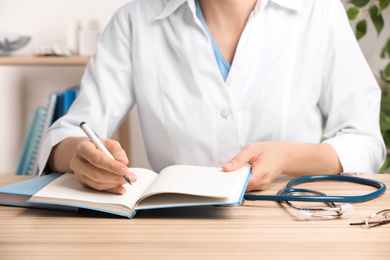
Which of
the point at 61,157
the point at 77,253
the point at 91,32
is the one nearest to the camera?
the point at 77,253

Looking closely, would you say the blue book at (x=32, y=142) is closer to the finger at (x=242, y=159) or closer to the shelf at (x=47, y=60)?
the shelf at (x=47, y=60)

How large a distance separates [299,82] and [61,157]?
2.16 feet

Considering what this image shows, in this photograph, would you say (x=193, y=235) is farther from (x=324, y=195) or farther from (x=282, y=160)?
(x=282, y=160)

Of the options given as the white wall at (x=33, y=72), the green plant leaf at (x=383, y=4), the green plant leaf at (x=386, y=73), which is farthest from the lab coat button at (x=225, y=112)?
the white wall at (x=33, y=72)

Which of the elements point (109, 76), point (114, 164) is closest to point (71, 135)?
point (109, 76)

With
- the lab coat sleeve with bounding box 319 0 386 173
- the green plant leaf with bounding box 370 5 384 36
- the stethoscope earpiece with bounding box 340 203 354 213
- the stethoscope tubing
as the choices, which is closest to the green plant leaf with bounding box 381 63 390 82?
the green plant leaf with bounding box 370 5 384 36

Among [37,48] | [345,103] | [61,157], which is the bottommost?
[37,48]

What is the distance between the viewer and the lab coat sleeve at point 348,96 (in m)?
1.35

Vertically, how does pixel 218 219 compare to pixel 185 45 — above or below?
below

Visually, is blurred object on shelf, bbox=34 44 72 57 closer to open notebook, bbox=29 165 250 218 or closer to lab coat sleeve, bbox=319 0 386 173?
lab coat sleeve, bbox=319 0 386 173

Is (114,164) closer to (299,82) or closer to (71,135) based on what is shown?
(71,135)

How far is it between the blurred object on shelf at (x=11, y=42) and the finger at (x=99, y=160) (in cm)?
184

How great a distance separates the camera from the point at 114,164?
95cm

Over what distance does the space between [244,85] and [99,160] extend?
561mm
